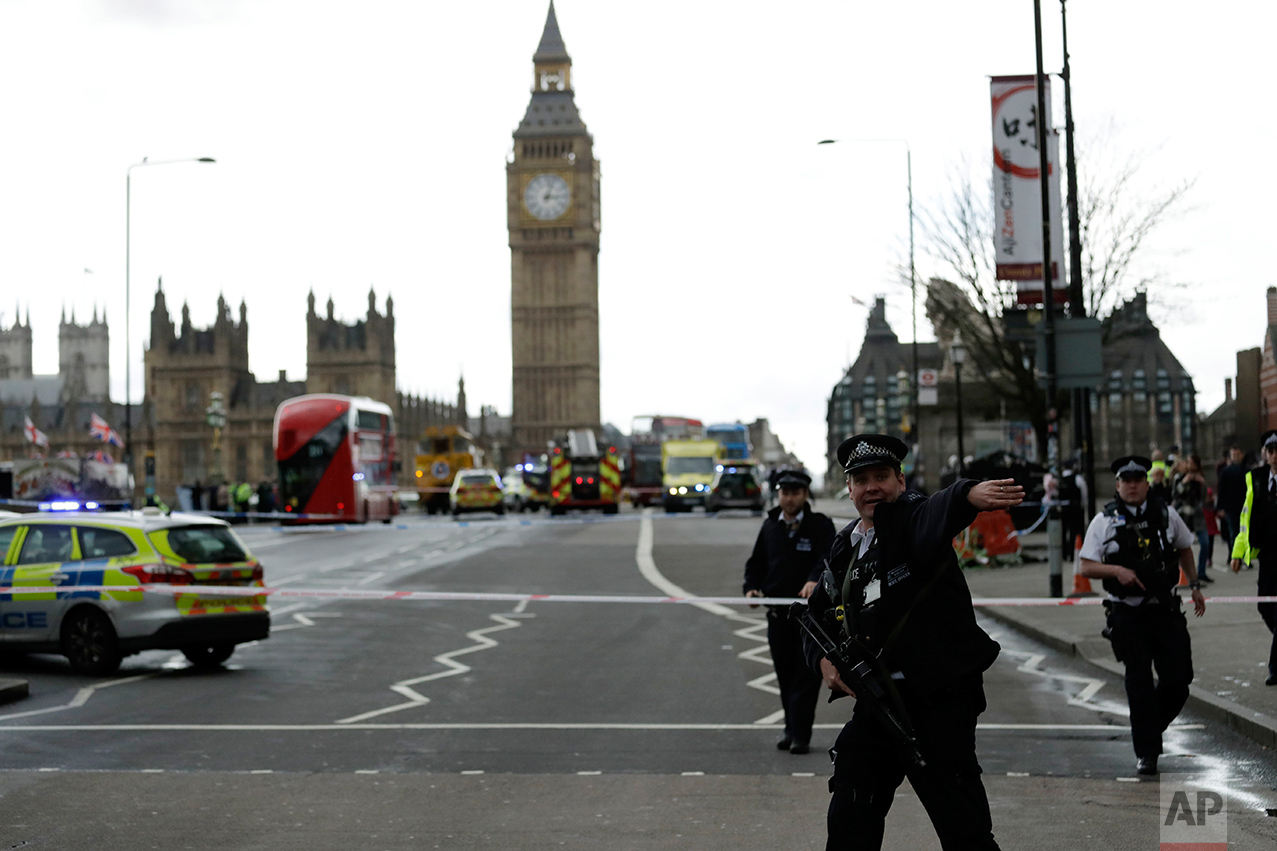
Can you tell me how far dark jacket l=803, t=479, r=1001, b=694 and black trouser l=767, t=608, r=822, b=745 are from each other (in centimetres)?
422

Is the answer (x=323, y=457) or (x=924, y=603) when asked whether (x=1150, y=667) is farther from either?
(x=323, y=457)

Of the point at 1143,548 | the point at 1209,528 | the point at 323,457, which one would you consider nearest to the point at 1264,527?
the point at 1143,548

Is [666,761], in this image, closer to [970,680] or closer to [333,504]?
[970,680]

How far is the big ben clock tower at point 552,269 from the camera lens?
150m

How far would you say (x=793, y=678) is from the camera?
934cm

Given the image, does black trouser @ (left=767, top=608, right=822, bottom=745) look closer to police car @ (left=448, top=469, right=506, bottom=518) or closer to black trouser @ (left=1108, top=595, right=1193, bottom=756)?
black trouser @ (left=1108, top=595, right=1193, bottom=756)

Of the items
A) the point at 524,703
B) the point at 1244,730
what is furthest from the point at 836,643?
the point at 524,703

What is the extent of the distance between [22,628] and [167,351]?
128097 millimetres

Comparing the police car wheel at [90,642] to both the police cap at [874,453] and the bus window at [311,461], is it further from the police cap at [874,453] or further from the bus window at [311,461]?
the bus window at [311,461]

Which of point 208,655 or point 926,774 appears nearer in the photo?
point 926,774

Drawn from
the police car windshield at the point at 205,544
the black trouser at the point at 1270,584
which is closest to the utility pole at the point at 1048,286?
the black trouser at the point at 1270,584

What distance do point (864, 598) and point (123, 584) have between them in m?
9.95

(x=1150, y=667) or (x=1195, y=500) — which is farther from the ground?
(x=1195, y=500)

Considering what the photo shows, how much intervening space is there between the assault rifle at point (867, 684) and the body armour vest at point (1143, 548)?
12.6 feet
